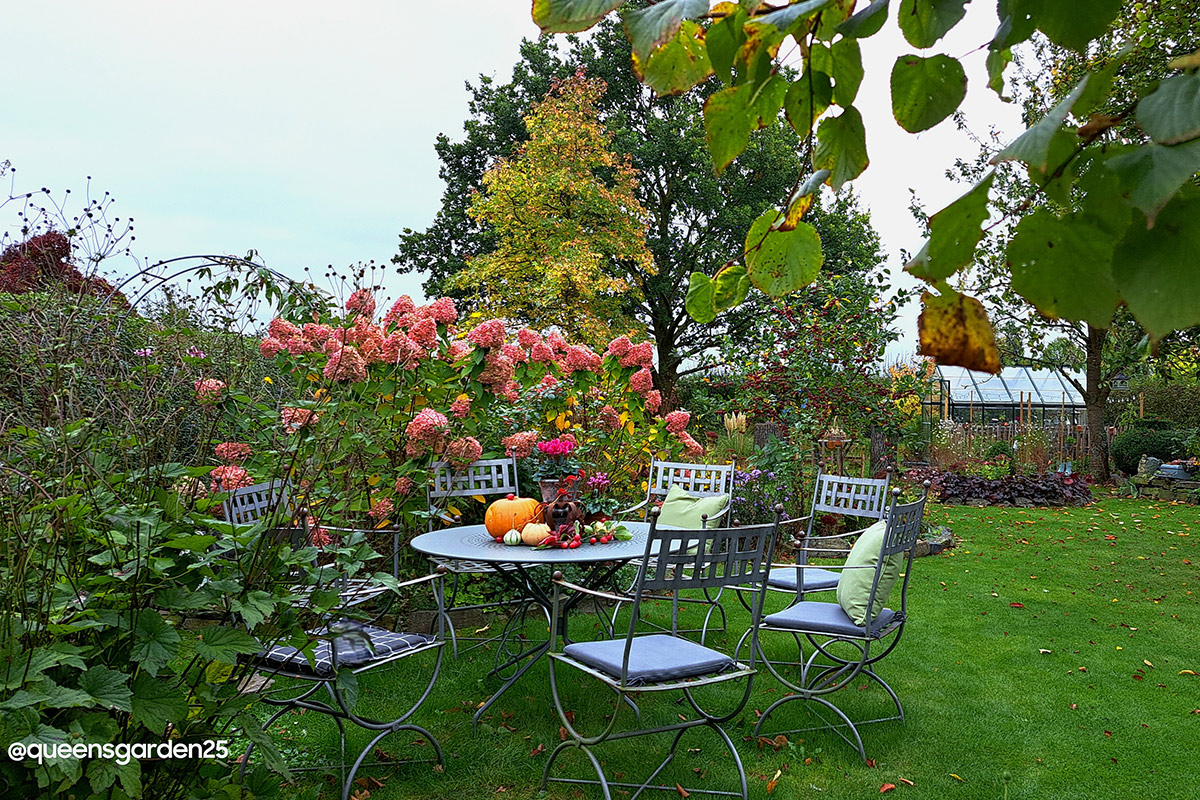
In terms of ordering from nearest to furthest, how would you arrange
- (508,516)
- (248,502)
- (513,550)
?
(248,502) → (513,550) → (508,516)

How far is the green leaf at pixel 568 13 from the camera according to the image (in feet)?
1.88

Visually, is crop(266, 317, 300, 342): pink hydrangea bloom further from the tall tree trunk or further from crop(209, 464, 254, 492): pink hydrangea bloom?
the tall tree trunk

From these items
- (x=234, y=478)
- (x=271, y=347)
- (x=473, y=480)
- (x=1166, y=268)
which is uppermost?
(x=271, y=347)

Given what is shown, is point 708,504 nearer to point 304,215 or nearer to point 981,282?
point 304,215

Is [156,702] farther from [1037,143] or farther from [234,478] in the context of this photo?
[1037,143]

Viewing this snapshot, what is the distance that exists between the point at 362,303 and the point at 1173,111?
14.0 ft

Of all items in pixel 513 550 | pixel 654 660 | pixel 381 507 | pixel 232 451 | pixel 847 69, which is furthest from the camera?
pixel 381 507

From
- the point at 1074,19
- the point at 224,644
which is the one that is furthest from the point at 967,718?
the point at 1074,19

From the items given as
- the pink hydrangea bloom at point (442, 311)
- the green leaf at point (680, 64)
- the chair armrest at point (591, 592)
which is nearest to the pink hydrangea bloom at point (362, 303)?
the pink hydrangea bloom at point (442, 311)

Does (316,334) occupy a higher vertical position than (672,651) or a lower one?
higher

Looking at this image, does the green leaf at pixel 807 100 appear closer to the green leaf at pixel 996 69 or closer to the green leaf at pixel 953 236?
the green leaf at pixel 996 69

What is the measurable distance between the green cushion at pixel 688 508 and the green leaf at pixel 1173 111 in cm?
399

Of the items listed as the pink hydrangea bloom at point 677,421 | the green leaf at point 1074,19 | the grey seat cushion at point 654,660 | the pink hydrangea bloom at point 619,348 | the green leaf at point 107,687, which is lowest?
the grey seat cushion at point 654,660

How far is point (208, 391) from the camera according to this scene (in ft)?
7.75
